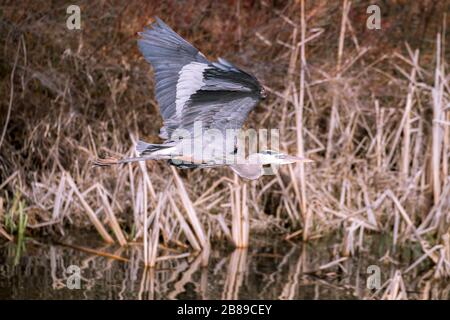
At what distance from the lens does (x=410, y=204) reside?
7770 millimetres

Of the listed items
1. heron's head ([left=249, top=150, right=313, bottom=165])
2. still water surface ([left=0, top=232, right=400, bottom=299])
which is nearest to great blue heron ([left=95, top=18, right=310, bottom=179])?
heron's head ([left=249, top=150, right=313, bottom=165])

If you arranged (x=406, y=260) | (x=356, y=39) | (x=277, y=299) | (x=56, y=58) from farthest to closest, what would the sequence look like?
(x=356, y=39), (x=56, y=58), (x=406, y=260), (x=277, y=299)

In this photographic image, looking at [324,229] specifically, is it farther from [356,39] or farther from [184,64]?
[184,64]

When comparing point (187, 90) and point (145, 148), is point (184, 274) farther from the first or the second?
point (187, 90)

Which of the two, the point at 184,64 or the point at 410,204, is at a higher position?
the point at 184,64

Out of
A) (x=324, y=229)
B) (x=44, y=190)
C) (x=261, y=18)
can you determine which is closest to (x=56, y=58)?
(x=44, y=190)

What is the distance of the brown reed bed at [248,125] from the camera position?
7.49m

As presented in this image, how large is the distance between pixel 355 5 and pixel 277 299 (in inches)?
164

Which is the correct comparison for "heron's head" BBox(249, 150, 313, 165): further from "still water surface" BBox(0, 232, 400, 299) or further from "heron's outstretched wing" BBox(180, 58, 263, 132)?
"still water surface" BBox(0, 232, 400, 299)

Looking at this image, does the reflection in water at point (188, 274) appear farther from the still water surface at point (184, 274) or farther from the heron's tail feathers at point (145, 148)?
the heron's tail feathers at point (145, 148)

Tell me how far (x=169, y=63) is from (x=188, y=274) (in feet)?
8.29

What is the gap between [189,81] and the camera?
4727mm

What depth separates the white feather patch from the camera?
4688 mm

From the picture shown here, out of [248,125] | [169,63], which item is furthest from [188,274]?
[169,63]
